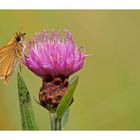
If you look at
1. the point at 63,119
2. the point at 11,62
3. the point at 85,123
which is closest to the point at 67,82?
the point at 63,119

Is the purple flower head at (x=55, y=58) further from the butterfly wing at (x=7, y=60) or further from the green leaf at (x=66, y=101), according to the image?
the butterfly wing at (x=7, y=60)

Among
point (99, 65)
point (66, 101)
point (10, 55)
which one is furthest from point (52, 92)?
point (99, 65)

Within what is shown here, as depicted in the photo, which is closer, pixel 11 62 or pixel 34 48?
pixel 34 48

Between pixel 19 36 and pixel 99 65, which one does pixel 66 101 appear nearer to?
pixel 19 36

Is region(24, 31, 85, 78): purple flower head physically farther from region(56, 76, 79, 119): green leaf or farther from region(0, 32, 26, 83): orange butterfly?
region(0, 32, 26, 83): orange butterfly

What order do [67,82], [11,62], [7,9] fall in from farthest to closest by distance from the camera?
[7,9], [11,62], [67,82]

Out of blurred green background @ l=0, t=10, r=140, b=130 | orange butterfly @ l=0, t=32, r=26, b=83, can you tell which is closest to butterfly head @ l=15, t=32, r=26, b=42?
orange butterfly @ l=0, t=32, r=26, b=83
